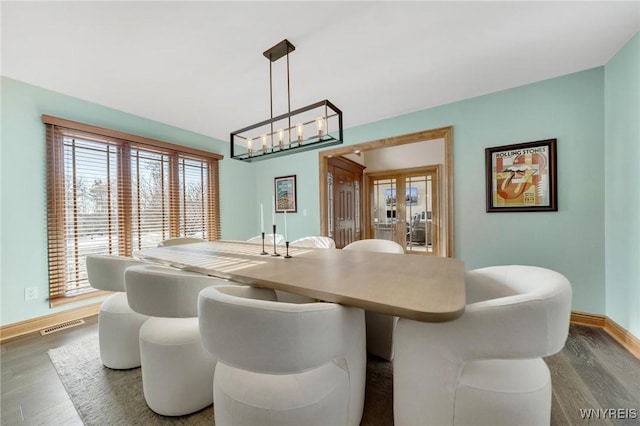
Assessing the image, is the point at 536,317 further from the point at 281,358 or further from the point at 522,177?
the point at 522,177

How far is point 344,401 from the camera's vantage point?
98 cm

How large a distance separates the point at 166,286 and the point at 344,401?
1.01m

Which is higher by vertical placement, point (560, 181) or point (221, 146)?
point (221, 146)

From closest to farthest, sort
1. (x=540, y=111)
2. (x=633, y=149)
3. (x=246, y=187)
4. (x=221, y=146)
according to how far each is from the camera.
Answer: (x=633, y=149)
(x=540, y=111)
(x=221, y=146)
(x=246, y=187)

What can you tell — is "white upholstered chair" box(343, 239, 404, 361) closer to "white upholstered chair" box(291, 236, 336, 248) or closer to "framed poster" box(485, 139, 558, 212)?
"white upholstered chair" box(291, 236, 336, 248)

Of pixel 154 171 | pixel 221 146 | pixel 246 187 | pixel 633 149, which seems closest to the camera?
pixel 633 149

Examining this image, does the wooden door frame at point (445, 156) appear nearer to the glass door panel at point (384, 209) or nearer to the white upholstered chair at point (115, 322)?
the glass door panel at point (384, 209)

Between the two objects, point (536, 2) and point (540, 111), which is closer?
point (536, 2)

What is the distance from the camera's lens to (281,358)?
2.54ft

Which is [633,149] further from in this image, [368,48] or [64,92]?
[64,92]

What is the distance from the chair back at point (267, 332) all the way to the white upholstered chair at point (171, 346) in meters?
0.49

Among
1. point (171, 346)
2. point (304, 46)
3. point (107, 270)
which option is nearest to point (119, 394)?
point (171, 346)

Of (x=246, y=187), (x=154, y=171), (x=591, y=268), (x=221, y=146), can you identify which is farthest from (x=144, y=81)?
(x=591, y=268)

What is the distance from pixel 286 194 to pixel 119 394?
3272 mm
